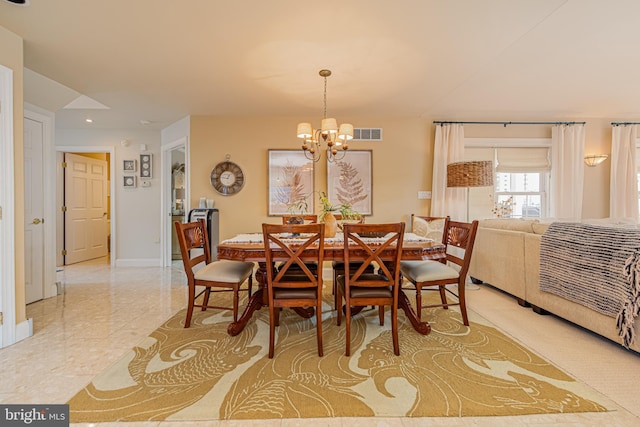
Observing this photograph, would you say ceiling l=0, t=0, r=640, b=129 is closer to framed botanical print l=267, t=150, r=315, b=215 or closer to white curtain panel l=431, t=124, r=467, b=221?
white curtain panel l=431, t=124, r=467, b=221

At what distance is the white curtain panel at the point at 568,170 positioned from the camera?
4336mm

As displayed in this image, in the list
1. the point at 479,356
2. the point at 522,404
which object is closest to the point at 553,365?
the point at 479,356

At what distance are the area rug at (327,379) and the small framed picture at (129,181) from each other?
3.62m

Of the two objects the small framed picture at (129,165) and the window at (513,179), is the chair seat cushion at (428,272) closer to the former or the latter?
the window at (513,179)

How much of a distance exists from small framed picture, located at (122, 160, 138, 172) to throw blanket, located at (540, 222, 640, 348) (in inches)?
232

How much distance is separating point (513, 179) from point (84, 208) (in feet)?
25.1

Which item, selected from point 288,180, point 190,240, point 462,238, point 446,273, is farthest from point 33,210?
point 462,238

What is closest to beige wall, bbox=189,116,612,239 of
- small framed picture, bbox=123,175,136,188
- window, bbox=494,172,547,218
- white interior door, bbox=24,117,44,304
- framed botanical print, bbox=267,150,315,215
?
framed botanical print, bbox=267,150,315,215

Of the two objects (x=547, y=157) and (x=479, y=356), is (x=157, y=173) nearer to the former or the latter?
(x=479, y=356)

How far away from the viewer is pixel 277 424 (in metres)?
1.30

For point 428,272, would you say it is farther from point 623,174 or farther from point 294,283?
point 623,174

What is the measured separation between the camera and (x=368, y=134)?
14.2ft

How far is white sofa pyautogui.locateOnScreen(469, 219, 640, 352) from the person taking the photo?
80.8 inches

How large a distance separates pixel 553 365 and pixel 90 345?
3.16 metres
